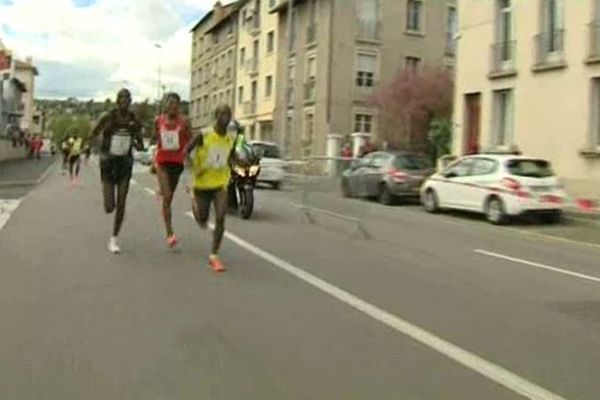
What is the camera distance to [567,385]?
596cm

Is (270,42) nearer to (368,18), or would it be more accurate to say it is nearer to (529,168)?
(368,18)

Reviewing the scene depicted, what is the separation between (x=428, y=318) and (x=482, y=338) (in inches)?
32.5

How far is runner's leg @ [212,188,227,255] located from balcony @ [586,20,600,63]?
16652 mm

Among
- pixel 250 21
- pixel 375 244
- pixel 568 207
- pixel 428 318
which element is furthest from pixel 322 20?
pixel 428 318

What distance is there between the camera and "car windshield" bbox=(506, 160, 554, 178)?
21.3 metres

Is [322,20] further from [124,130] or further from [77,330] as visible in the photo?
[77,330]

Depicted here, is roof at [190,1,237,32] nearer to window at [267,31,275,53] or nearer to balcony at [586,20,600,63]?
window at [267,31,275,53]

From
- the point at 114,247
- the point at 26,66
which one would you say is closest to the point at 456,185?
the point at 114,247

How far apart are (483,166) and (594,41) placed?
217 inches

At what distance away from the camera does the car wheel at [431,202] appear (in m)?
23.8

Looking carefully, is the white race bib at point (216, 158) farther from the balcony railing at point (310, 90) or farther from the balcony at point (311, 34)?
the balcony at point (311, 34)

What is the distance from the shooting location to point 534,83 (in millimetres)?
27469

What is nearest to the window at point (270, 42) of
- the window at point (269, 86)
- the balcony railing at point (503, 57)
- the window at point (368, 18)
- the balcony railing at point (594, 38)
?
the window at point (269, 86)

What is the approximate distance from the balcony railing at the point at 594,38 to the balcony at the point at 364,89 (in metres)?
25.6
